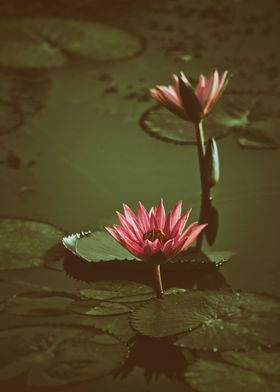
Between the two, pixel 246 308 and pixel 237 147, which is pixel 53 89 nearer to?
pixel 237 147

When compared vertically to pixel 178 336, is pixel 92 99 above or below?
above

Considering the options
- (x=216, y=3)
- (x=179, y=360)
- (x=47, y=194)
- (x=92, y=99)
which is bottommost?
(x=179, y=360)

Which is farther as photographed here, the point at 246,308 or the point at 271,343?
the point at 246,308

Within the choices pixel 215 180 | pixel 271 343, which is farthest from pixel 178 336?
pixel 215 180

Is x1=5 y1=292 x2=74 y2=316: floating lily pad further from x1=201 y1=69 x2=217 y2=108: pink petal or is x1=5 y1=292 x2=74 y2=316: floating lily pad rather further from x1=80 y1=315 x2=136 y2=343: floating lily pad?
x1=201 y1=69 x2=217 y2=108: pink petal

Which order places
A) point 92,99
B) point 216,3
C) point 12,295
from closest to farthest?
point 12,295 < point 92,99 < point 216,3

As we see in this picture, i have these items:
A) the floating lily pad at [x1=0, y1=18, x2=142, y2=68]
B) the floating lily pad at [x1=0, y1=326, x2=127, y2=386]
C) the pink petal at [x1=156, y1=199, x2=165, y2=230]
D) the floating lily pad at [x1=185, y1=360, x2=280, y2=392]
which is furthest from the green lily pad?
the floating lily pad at [x1=0, y1=18, x2=142, y2=68]

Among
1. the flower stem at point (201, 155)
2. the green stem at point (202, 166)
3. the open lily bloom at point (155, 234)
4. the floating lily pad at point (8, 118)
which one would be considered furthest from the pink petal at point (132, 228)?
the floating lily pad at point (8, 118)
